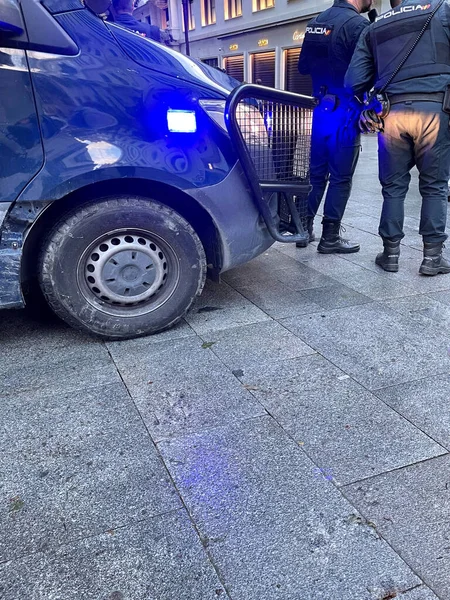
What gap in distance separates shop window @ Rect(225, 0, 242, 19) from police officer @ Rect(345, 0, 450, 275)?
26208 millimetres

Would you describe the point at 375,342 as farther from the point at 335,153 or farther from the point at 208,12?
the point at 208,12

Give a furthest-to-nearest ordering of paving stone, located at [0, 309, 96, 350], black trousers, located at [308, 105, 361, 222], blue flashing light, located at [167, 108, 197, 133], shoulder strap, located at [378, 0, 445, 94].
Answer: black trousers, located at [308, 105, 361, 222], shoulder strap, located at [378, 0, 445, 94], paving stone, located at [0, 309, 96, 350], blue flashing light, located at [167, 108, 197, 133]

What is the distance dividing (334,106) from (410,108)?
970mm

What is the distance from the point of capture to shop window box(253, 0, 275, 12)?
25013 millimetres

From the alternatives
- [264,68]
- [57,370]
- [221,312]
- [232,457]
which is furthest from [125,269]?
[264,68]

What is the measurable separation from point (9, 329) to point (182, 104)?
1884mm

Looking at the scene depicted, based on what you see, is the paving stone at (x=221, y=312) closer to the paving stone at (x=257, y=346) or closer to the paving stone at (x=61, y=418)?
the paving stone at (x=257, y=346)

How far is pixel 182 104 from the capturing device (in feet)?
10.6

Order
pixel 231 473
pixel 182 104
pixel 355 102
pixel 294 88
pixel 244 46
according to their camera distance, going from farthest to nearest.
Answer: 1. pixel 244 46
2. pixel 294 88
3. pixel 355 102
4. pixel 182 104
5. pixel 231 473

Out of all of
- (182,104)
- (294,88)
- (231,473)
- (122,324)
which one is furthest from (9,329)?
(294,88)

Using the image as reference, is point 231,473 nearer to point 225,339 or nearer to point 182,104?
point 225,339

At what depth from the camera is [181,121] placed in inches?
127

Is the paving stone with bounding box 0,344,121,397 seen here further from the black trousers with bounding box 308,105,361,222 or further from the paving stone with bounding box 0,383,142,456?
the black trousers with bounding box 308,105,361,222

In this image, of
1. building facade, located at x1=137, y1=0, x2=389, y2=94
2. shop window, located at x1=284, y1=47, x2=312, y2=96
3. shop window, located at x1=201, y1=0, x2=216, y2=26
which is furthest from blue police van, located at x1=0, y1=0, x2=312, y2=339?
shop window, located at x1=201, y1=0, x2=216, y2=26
